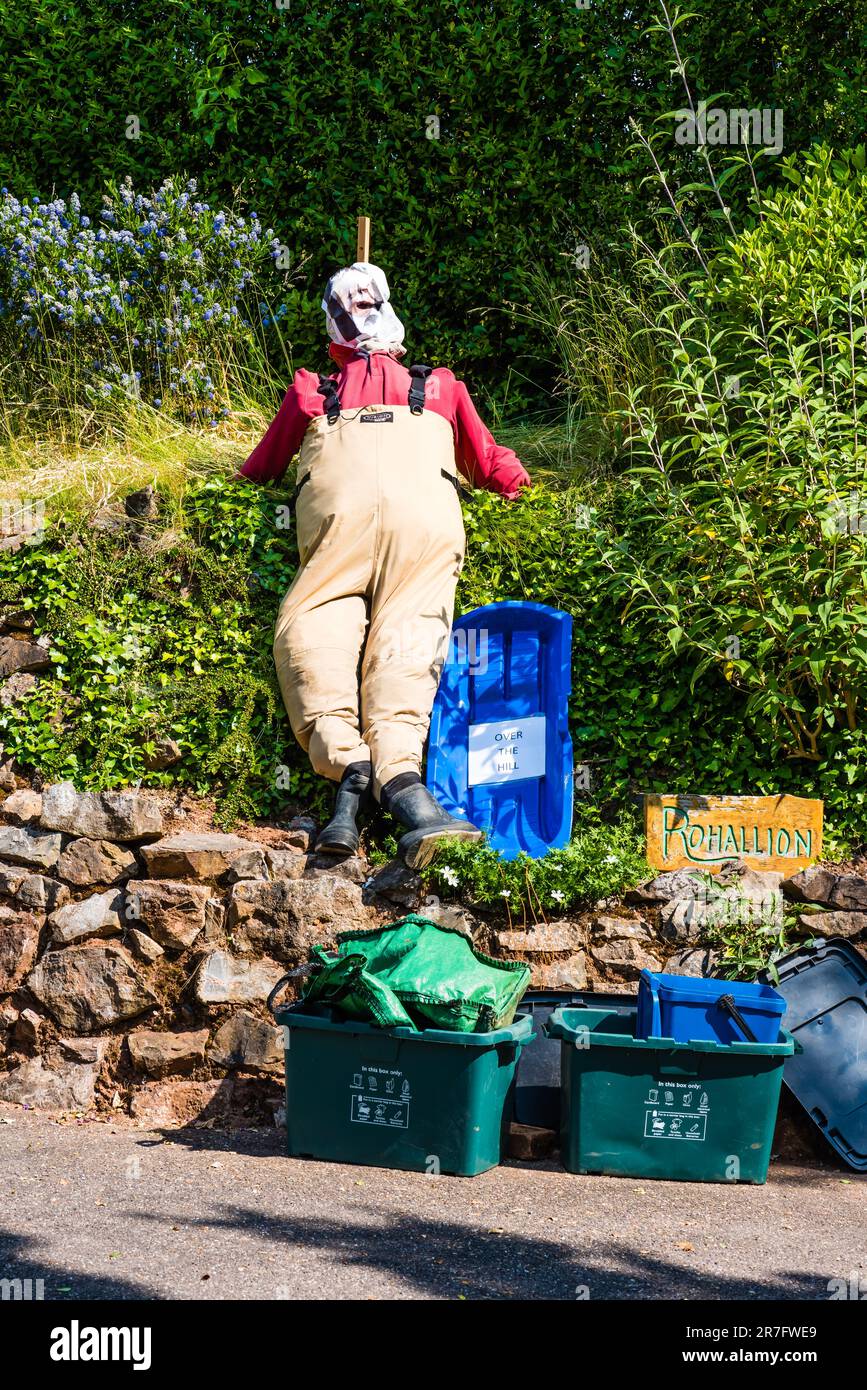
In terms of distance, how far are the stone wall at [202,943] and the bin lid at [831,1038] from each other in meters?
0.25

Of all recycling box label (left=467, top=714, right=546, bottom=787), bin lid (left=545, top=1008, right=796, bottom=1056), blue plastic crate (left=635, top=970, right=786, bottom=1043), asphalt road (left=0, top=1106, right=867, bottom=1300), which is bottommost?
asphalt road (left=0, top=1106, right=867, bottom=1300)

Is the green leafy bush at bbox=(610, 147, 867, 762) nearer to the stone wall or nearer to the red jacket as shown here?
the red jacket

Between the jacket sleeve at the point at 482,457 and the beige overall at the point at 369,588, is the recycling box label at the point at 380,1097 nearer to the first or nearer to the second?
the beige overall at the point at 369,588

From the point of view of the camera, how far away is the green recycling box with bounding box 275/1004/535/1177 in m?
4.07

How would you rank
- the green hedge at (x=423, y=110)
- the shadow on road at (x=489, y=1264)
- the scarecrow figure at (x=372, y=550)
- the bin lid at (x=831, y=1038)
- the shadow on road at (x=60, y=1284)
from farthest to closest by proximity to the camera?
the green hedge at (x=423, y=110), the scarecrow figure at (x=372, y=550), the bin lid at (x=831, y=1038), the shadow on road at (x=489, y=1264), the shadow on road at (x=60, y=1284)

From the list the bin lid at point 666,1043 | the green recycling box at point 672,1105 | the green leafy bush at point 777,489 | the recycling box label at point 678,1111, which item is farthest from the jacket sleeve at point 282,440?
the recycling box label at point 678,1111

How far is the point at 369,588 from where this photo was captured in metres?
5.63

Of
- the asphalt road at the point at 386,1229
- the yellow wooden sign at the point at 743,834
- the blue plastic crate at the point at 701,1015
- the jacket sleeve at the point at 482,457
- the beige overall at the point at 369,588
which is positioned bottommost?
the asphalt road at the point at 386,1229

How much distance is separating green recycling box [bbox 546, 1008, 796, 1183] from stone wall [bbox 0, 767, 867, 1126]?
625 mm

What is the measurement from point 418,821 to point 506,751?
0.72m

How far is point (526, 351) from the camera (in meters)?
7.52

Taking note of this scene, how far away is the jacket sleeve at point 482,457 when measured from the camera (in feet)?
19.8

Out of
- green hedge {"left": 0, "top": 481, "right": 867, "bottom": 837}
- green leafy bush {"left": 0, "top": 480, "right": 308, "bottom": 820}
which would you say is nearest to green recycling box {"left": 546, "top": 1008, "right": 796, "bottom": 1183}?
green hedge {"left": 0, "top": 481, "right": 867, "bottom": 837}

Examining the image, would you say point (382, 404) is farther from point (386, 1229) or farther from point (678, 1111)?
point (386, 1229)
